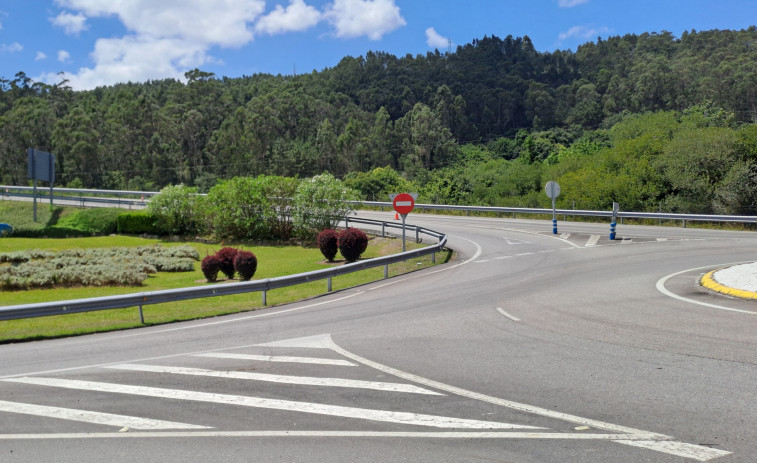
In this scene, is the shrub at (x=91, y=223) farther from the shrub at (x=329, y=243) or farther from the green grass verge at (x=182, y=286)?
the shrub at (x=329, y=243)

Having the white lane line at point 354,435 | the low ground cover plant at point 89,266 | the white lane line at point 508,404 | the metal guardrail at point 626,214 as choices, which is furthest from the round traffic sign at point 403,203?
the white lane line at point 354,435

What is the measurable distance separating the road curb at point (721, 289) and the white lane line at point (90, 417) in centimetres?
1179

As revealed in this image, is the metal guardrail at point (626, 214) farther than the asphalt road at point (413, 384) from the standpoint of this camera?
Yes

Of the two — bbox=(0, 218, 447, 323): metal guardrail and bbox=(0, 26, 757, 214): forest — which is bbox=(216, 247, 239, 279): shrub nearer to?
bbox=(0, 218, 447, 323): metal guardrail

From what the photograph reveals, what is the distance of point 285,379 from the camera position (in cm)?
818

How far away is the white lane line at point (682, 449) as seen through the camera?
5.36 m

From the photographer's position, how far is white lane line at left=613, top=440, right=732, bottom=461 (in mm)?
5355

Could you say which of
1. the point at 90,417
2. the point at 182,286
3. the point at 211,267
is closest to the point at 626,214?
the point at 211,267

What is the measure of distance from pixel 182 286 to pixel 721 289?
18.1 metres

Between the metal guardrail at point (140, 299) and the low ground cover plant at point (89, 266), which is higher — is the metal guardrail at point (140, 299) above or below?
above

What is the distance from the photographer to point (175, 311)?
15453 millimetres

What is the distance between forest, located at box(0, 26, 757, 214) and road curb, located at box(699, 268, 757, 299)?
80.8ft

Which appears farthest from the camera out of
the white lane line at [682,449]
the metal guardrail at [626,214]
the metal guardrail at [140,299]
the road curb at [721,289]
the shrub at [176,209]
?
the shrub at [176,209]

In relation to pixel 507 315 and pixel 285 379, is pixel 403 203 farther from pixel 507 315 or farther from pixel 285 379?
pixel 285 379
